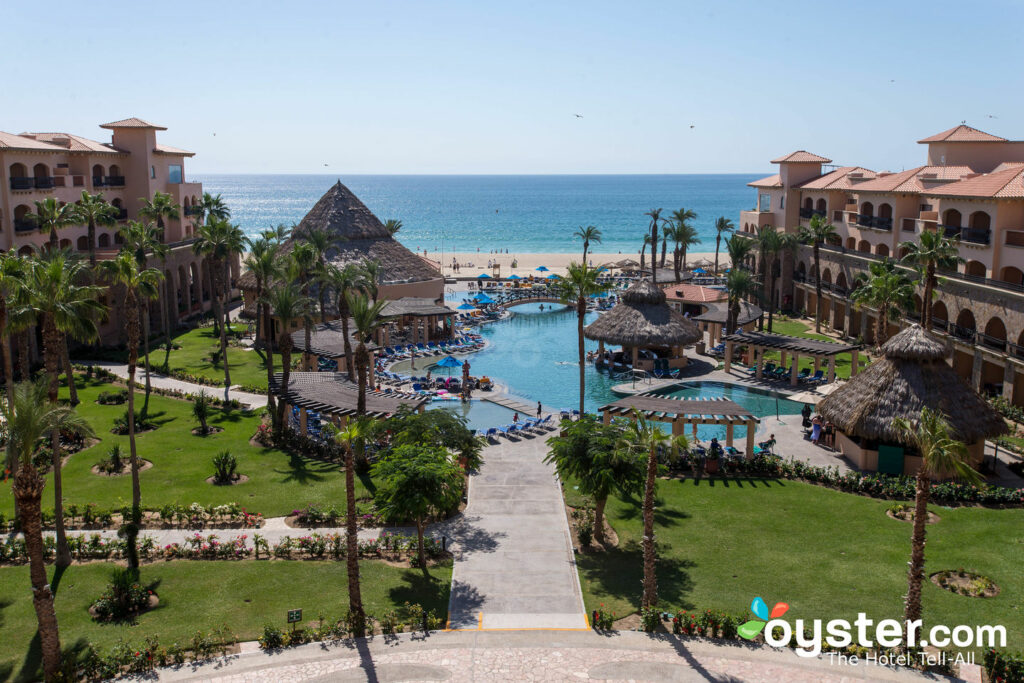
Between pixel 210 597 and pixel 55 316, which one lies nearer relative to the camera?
pixel 210 597

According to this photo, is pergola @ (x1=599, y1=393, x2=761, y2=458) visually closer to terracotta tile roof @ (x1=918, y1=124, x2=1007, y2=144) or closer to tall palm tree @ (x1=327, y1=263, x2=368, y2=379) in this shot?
tall palm tree @ (x1=327, y1=263, x2=368, y2=379)

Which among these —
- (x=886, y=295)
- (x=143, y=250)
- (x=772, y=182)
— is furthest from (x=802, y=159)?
(x=143, y=250)

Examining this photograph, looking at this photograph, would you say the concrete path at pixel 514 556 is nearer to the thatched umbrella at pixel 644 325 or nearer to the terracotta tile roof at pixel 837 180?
the thatched umbrella at pixel 644 325

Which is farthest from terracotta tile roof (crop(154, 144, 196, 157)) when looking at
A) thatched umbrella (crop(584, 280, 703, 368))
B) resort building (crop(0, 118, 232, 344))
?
thatched umbrella (crop(584, 280, 703, 368))

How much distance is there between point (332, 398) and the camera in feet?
116

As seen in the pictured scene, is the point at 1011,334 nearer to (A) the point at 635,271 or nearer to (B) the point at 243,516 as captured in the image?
(B) the point at 243,516

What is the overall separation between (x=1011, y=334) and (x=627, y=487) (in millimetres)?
25444

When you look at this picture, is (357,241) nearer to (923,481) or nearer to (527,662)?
(527,662)

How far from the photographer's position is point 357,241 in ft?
217

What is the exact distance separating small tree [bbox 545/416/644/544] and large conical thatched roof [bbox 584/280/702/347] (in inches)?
889

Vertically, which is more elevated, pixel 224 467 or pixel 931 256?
pixel 931 256

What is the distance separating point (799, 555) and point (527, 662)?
32.8ft

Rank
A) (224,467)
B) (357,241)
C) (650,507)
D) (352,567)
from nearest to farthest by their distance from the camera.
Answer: (352,567), (650,507), (224,467), (357,241)

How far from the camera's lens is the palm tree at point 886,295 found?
4341 centimetres
